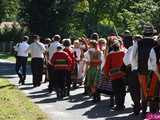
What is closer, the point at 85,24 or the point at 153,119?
the point at 153,119

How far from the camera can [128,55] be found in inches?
605

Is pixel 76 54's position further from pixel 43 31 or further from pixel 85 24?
pixel 85 24

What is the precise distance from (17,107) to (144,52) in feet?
13.4

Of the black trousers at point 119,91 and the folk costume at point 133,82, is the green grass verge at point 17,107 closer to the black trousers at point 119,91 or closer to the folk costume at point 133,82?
the black trousers at point 119,91

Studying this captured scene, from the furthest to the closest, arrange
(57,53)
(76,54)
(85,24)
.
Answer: (85,24) < (76,54) < (57,53)

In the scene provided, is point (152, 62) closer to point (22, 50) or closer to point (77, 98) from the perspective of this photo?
point (77, 98)

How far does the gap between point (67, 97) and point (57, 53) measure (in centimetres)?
148

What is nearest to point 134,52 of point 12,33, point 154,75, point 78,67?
point 154,75

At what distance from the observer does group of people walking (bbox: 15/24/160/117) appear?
14305 mm

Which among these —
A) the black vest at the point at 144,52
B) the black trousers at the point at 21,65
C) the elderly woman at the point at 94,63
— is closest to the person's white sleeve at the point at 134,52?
the black vest at the point at 144,52

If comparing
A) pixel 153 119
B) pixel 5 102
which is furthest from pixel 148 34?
pixel 153 119

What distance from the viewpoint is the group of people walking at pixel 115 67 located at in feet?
46.9

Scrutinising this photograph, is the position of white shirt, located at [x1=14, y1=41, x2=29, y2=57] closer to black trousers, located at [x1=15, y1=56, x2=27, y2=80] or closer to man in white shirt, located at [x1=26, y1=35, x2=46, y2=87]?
black trousers, located at [x1=15, y1=56, x2=27, y2=80]

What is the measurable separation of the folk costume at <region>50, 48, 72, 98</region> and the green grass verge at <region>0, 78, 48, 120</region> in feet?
3.89
